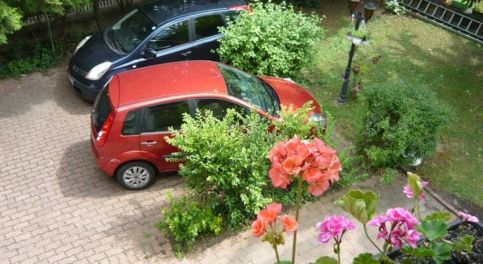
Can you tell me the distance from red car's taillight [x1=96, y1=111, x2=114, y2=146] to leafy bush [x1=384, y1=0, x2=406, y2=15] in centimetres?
886

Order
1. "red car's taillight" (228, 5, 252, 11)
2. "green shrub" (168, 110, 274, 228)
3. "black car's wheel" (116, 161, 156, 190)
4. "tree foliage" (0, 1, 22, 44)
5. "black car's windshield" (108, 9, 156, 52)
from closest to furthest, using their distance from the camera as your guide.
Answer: "green shrub" (168, 110, 274, 228) < "black car's wheel" (116, 161, 156, 190) < "tree foliage" (0, 1, 22, 44) < "black car's windshield" (108, 9, 156, 52) < "red car's taillight" (228, 5, 252, 11)

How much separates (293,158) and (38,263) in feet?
16.7

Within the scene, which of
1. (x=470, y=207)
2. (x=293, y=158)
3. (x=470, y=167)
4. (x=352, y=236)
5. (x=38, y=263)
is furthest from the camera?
(x=470, y=167)

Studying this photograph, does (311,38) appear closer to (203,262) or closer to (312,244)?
(312,244)

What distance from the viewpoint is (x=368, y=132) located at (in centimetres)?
822

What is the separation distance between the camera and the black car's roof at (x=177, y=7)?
9.67 meters

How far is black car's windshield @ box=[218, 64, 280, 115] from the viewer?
26.1 ft

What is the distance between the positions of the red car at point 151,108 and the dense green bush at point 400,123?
914 mm

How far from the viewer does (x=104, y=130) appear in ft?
24.3

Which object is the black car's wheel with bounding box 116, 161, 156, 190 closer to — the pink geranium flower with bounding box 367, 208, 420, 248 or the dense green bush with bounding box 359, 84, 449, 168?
the dense green bush with bounding box 359, 84, 449, 168

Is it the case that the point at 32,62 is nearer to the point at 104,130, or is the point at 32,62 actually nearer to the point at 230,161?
the point at 104,130

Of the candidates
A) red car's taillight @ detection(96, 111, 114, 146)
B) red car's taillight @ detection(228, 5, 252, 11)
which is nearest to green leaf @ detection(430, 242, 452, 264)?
red car's taillight @ detection(96, 111, 114, 146)

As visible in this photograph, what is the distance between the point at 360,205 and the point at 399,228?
51 centimetres

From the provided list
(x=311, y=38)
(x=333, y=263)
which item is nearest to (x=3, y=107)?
(x=311, y=38)
